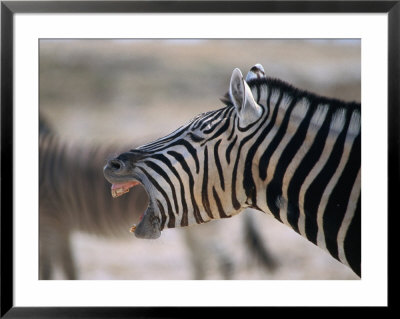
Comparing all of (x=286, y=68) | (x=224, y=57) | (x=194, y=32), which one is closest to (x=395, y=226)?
(x=286, y=68)

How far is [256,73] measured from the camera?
241cm

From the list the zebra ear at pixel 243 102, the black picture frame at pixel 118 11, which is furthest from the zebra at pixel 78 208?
the zebra ear at pixel 243 102

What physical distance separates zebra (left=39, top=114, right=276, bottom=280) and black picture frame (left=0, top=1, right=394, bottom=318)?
0.15 m

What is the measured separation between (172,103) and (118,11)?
0.48 m

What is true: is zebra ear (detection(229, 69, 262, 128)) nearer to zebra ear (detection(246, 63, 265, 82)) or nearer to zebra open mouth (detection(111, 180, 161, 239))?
zebra ear (detection(246, 63, 265, 82))

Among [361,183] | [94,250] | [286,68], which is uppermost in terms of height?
[286,68]

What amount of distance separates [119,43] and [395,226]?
149 centimetres

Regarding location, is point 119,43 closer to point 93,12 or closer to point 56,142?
point 93,12

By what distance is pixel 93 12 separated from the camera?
244 centimetres

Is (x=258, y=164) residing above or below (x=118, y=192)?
above

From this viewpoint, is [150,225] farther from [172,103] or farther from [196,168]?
[172,103]

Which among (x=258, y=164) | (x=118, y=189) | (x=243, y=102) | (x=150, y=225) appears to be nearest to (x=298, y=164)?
(x=258, y=164)

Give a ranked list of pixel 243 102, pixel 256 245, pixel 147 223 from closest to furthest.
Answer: pixel 243 102 → pixel 147 223 → pixel 256 245

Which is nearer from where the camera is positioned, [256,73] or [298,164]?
[298,164]
